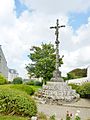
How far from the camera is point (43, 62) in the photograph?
40.6m

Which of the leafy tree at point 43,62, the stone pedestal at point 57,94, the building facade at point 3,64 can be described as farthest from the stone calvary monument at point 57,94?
the building facade at point 3,64

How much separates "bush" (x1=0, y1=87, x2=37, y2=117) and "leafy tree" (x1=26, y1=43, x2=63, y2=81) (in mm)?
30011

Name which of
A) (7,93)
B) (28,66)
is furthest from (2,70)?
(7,93)

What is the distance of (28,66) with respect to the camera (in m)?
45.0

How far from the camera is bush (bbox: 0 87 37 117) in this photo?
33.7 ft

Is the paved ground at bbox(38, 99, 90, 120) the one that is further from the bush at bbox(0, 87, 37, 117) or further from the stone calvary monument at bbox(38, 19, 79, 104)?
the bush at bbox(0, 87, 37, 117)

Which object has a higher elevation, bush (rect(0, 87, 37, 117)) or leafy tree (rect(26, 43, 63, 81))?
leafy tree (rect(26, 43, 63, 81))

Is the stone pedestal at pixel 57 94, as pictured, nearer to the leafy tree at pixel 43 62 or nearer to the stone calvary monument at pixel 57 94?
the stone calvary monument at pixel 57 94

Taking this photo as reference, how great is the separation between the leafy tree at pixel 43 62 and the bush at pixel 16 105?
98.5 feet

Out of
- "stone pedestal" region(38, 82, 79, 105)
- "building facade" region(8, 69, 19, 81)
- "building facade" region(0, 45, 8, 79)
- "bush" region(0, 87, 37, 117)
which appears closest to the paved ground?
"stone pedestal" region(38, 82, 79, 105)

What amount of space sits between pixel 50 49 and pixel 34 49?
2786 mm

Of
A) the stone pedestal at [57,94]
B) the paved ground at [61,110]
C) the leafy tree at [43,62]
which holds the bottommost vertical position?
the paved ground at [61,110]

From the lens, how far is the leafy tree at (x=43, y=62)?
134 ft

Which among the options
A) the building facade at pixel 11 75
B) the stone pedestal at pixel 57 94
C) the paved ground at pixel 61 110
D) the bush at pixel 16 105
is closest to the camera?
the bush at pixel 16 105
